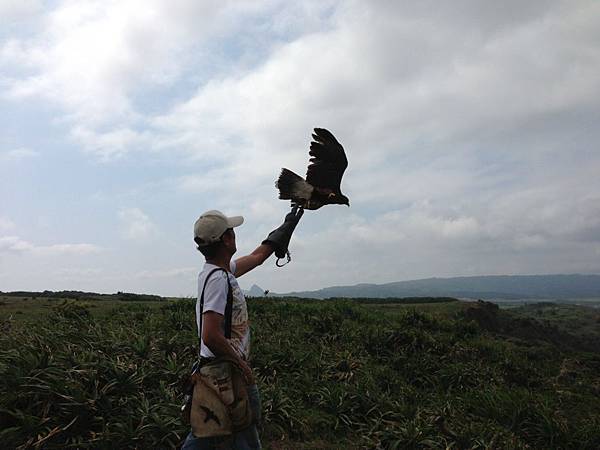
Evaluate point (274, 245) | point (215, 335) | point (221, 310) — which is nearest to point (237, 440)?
point (215, 335)

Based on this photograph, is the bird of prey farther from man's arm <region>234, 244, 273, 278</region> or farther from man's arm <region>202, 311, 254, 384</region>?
man's arm <region>202, 311, 254, 384</region>

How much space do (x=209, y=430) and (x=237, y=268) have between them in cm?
108

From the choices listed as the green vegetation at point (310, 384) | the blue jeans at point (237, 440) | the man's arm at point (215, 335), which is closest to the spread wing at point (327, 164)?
the man's arm at point (215, 335)

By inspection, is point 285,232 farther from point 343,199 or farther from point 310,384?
point 310,384

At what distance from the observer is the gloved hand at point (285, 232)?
3373 mm

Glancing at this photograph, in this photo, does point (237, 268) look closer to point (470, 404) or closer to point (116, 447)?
point (116, 447)

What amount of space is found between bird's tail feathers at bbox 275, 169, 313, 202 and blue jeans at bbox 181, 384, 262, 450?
4.26ft

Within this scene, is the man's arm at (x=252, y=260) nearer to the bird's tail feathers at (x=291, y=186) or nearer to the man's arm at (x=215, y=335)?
the bird's tail feathers at (x=291, y=186)

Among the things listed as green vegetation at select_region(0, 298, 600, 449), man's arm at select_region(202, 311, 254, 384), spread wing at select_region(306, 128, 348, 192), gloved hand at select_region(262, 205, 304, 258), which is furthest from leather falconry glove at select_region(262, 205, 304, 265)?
green vegetation at select_region(0, 298, 600, 449)

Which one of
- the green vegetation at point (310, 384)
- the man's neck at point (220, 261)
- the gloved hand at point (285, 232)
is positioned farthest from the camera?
the green vegetation at point (310, 384)

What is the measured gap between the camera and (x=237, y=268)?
3379mm

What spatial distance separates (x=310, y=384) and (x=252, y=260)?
4.78 m

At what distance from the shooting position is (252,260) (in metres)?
3.42

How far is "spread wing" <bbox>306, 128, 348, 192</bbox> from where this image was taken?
10.5ft
